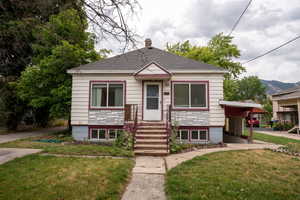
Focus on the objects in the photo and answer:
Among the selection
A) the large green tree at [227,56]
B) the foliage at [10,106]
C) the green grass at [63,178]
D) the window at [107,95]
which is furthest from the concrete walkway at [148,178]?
the large green tree at [227,56]

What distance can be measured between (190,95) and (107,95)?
14.2 feet

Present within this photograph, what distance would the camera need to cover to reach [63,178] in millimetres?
3492

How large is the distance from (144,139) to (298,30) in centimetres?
882

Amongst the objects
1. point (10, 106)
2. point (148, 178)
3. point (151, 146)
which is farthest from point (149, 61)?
point (10, 106)

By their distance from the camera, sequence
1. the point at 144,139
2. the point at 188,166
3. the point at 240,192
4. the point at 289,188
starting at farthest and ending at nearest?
1. the point at 144,139
2. the point at 188,166
3. the point at 289,188
4. the point at 240,192

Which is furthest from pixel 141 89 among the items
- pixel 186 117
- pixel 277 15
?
pixel 277 15

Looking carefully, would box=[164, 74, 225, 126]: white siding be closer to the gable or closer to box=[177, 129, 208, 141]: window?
box=[177, 129, 208, 141]: window

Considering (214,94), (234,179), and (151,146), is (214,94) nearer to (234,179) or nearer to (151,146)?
(151,146)

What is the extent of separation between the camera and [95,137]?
27.1 ft

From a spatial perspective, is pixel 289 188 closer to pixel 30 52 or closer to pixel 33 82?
pixel 33 82

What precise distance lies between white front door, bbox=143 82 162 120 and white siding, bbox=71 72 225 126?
26 cm

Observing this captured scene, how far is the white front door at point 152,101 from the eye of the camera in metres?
8.30

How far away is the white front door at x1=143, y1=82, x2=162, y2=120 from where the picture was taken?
27.2 ft

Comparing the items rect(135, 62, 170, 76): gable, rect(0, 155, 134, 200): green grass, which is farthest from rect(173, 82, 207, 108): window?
rect(0, 155, 134, 200): green grass
